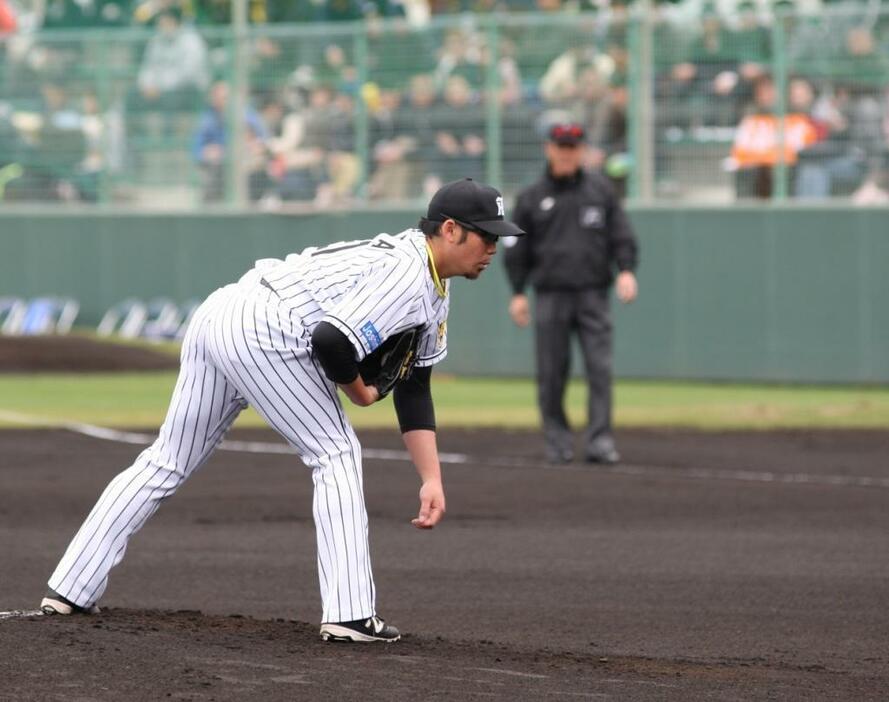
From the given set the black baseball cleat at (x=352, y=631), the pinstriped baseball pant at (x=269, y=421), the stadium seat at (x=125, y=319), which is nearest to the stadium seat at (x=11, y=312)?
the stadium seat at (x=125, y=319)

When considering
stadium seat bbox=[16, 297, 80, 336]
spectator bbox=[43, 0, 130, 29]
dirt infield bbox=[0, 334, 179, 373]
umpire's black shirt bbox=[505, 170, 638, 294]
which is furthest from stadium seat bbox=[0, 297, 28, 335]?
umpire's black shirt bbox=[505, 170, 638, 294]

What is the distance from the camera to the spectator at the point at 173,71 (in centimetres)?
2295

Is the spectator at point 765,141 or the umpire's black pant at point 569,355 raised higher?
the spectator at point 765,141

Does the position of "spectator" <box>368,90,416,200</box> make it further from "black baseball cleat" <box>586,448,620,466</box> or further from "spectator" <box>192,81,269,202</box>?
"black baseball cleat" <box>586,448,620,466</box>

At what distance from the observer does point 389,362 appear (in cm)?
629

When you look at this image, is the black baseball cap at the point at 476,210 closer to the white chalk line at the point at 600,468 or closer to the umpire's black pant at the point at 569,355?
the white chalk line at the point at 600,468

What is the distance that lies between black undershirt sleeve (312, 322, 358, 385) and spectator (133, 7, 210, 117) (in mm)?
17493

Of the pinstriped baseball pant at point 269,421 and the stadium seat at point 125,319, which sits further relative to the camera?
the stadium seat at point 125,319

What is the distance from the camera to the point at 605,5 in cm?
2272

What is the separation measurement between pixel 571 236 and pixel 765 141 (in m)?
7.36

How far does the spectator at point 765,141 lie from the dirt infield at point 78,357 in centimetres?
664

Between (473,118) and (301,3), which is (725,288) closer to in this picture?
(473,118)

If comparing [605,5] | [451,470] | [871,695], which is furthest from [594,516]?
[605,5]

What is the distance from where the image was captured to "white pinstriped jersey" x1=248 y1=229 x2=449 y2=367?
5984mm
